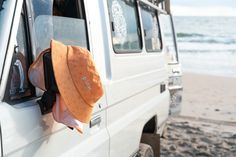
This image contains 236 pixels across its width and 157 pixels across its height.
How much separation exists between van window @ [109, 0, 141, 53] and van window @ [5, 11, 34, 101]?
3.79ft

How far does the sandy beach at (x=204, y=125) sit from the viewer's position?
21.4ft

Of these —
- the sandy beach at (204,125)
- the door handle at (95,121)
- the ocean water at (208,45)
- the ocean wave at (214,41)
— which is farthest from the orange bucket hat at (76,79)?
the ocean wave at (214,41)

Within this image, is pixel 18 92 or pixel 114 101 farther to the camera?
pixel 114 101

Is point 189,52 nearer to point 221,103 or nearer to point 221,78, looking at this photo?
point 221,78

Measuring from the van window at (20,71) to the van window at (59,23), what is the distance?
0.36 feet

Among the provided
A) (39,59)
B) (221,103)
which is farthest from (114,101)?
(221,103)

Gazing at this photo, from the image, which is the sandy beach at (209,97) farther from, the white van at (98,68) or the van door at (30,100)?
the van door at (30,100)

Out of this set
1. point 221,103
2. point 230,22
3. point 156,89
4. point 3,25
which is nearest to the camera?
point 3,25

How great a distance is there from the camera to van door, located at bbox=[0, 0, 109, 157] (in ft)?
6.41

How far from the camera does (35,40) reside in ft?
7.43

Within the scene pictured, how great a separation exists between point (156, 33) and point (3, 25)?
3.33 m

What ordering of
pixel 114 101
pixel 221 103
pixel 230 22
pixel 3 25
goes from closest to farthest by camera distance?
pixel 3 25 < pixel 114 101 < pixel 221 103 < pixel 230 22

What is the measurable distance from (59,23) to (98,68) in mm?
431

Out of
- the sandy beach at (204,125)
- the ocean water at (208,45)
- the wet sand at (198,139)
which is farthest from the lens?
the ocean water at (208,45)
